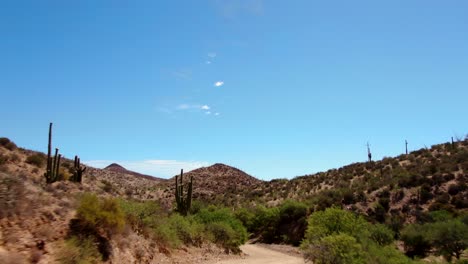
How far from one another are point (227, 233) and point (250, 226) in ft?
58.9

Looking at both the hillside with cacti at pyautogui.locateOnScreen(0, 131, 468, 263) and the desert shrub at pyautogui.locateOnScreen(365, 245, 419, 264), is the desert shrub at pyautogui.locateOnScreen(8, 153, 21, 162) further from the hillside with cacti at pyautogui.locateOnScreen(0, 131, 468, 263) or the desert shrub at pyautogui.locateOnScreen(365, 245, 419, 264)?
the desert shrub at pyautogui.locateOnScreen(365, 245, 419, 264)

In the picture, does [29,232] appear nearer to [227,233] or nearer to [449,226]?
[227,233]

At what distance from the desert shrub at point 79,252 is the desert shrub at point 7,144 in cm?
3218

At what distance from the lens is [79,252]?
13977mm

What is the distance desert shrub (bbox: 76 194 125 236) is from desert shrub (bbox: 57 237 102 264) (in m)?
0.93

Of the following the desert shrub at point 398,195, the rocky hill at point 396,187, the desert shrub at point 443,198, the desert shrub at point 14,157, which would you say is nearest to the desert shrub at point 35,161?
the desert shrub at point 14,157

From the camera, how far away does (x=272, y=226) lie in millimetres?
45062

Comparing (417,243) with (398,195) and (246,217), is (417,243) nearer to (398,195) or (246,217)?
(398,195)

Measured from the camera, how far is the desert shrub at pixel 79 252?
42.9 feet

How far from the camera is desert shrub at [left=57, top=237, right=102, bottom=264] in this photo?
515 inches

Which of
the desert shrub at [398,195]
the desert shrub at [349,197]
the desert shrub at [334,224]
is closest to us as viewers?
the desert shrub at [334,224]

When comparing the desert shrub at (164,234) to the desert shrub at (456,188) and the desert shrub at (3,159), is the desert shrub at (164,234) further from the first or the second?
the desert shrub at (456,188)

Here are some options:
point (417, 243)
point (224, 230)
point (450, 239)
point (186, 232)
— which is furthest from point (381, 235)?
point (186, 232)

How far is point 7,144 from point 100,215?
104ft
